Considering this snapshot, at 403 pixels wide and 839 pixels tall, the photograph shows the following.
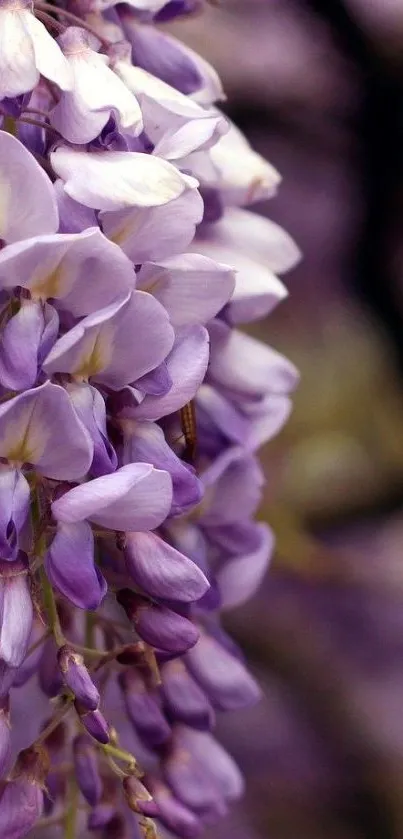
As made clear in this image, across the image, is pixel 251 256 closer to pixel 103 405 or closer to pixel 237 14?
pixel 103 405

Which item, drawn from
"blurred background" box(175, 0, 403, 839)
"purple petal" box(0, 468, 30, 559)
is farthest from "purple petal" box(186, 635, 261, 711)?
"blurred background" box(175, 0, 403, 839)

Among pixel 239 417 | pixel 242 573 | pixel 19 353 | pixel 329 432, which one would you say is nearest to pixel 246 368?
pixel 239 417

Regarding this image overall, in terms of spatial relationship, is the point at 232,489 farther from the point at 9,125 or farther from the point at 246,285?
the point at 9,125

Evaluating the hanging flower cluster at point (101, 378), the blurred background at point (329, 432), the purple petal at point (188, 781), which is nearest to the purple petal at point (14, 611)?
the hanging flower cluster at point (101, 378)

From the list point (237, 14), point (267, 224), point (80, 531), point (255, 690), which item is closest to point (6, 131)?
point (80, 531)

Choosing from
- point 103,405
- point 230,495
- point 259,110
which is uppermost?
point 103,405

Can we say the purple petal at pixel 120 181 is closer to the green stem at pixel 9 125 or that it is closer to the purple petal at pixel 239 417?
the green stem at pixel 9 125
